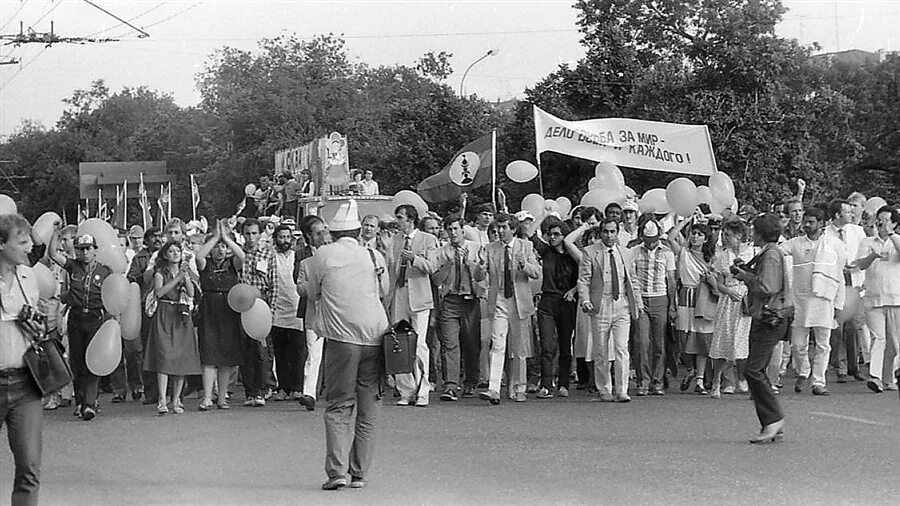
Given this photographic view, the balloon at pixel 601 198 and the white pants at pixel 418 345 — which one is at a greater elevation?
the balloon at pixel 601 198

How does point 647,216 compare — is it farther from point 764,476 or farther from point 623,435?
point 764,476

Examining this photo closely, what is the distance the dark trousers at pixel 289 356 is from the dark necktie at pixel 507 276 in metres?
2.20

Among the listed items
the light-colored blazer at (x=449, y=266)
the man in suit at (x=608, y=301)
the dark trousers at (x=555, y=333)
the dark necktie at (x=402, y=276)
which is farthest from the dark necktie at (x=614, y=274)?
the dark necktie at (x=402, y=276)

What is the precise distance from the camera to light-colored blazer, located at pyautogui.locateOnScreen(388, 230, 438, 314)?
13133 mm

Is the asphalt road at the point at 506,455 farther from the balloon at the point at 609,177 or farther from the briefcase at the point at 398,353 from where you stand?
the balloon at the point at 609,177

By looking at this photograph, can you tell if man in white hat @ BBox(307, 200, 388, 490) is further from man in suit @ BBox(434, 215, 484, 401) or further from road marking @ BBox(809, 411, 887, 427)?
road marking @ BBox(809, 411, 887, 427)

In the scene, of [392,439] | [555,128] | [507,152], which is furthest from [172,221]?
[507,152]

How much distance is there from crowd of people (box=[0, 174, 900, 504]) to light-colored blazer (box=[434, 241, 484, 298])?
1 centimetres

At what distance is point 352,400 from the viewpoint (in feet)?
27.7

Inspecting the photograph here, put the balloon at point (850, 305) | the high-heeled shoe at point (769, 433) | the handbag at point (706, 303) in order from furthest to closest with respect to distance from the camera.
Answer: the balloon at point (850, 305), the handbag at point (706, 303), the high-heeled shoe at point (769, 433)

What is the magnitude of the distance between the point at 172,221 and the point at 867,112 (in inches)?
1319

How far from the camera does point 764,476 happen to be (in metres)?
8.51

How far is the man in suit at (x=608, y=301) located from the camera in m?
13.0

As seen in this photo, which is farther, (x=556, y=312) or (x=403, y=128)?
(x=403, y=128)
